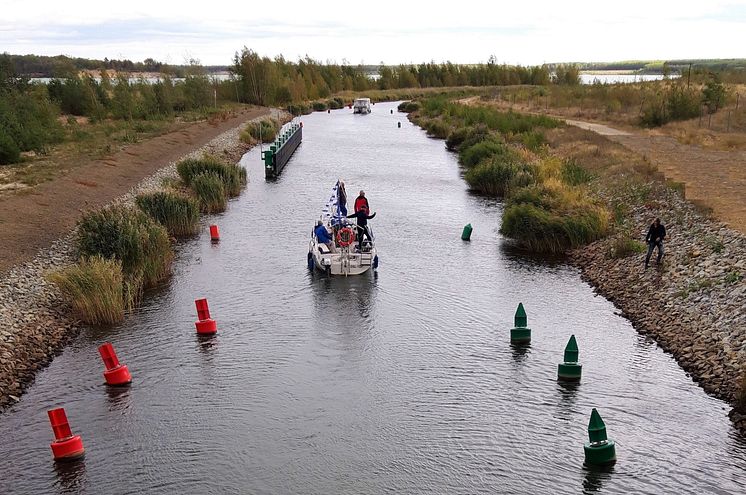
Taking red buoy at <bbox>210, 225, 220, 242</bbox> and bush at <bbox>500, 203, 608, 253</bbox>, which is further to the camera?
red buoy at <bbox>210, 225, 220, 242</bbox>

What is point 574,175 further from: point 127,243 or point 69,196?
point 69,196

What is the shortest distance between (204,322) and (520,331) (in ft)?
26.1

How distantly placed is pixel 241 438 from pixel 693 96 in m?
52.0

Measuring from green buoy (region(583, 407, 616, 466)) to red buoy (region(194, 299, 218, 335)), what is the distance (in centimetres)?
993

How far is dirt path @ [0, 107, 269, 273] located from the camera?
24200 mm

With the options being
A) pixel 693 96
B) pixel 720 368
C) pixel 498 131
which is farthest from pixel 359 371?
pixel 693 96

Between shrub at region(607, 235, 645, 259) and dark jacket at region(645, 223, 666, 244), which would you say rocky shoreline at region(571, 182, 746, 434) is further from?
dark jacket at region(645, 223, 666, 244)

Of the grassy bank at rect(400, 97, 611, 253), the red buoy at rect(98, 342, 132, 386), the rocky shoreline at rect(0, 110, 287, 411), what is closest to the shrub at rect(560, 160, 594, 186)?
the grassy bank at rect(400, 97, 611, 253)

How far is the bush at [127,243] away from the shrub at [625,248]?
584 inches

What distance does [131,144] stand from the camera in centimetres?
4769

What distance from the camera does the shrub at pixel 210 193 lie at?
1369 inches

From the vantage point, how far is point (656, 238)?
2189 cm

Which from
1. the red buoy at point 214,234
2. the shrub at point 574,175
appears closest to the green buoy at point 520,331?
the red buoy at point 214,234

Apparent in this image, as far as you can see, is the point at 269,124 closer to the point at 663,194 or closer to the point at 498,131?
the point at 498,131
